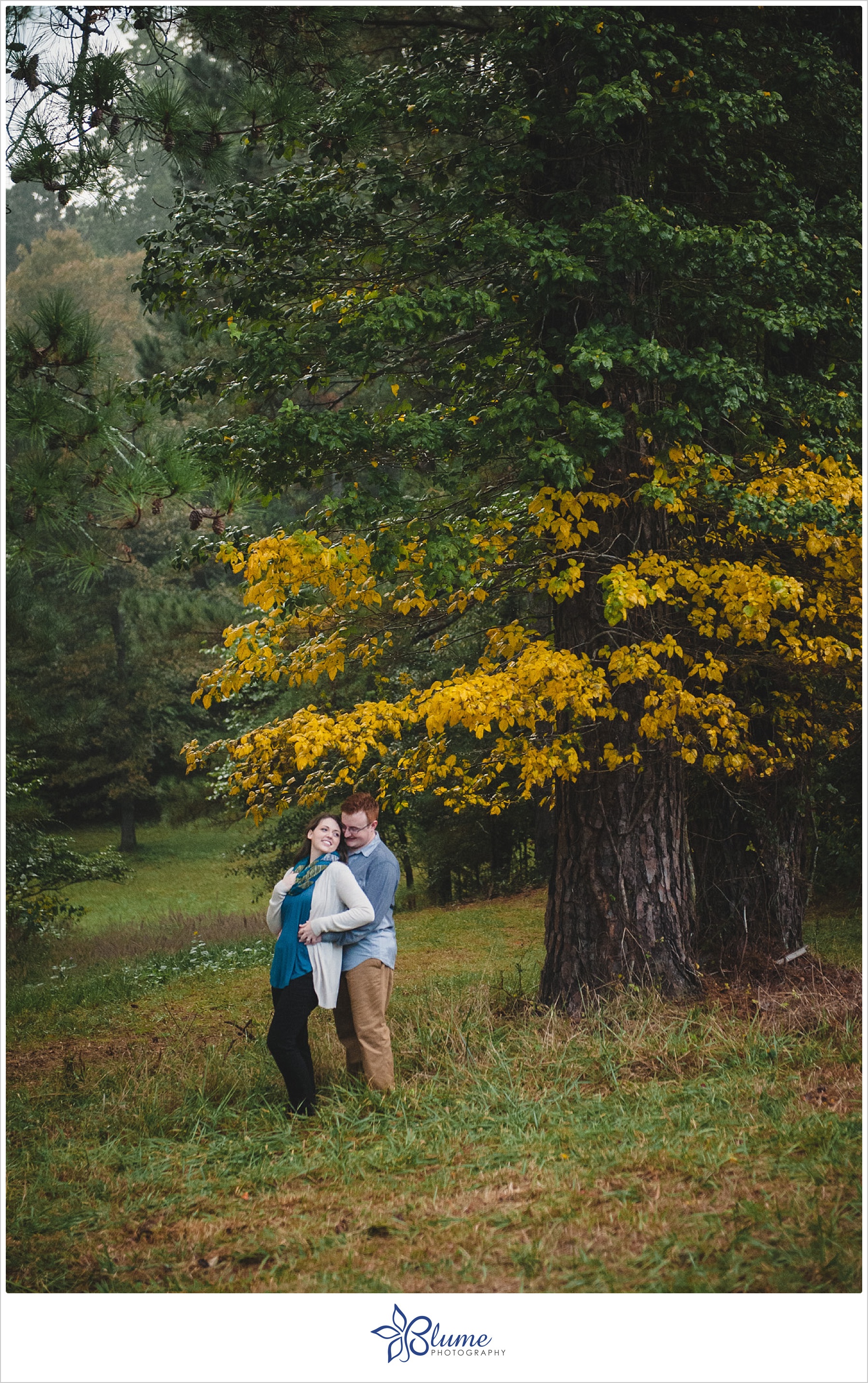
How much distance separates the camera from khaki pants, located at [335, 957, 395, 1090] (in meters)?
4.62

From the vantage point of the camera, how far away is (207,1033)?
6.87 metres

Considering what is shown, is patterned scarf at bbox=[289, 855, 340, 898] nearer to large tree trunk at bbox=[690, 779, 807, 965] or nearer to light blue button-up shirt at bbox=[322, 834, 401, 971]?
light blue button-up shirt at bbox=[322, 834, 401, 971]

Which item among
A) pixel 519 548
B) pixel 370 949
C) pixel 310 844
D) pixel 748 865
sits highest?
pixel 519 548

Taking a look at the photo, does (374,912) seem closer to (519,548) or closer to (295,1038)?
(295,1038)

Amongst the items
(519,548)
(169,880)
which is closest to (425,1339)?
(519,548)

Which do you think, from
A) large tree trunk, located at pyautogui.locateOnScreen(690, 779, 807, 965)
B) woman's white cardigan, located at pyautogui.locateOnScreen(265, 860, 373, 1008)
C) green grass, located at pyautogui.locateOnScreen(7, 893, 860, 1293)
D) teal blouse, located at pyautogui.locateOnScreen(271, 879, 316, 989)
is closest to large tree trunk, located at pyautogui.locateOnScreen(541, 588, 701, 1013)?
green grass, located at pyautogui.locateOnScreen(7, 893, 860, 1293)

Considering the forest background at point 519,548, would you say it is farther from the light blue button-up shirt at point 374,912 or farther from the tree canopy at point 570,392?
the light blue button-up shirt at point 374,912

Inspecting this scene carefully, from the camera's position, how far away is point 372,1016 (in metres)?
4.66

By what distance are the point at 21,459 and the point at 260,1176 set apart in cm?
312

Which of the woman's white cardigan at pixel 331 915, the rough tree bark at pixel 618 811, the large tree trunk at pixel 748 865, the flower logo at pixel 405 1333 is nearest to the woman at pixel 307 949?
the woman's white cardigan at pixel 331 915

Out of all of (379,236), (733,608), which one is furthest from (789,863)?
(379,236)

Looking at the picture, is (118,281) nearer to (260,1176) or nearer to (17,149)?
(17,149)

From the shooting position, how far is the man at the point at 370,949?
4.62 metres

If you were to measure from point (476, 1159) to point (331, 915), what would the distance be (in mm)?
1212
